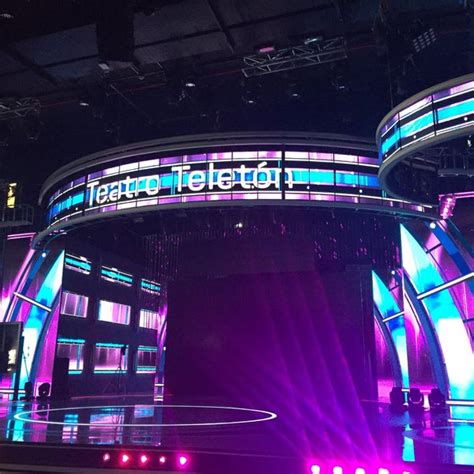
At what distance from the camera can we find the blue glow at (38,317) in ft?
63.2

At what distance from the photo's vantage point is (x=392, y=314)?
18.8 metres

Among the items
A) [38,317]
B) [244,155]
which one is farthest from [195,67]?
[38,317]

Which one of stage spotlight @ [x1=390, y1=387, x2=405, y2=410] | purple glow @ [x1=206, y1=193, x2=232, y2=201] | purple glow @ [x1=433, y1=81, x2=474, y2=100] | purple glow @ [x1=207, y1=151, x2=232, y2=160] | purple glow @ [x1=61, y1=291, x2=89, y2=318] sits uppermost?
purple glow @ [x1=207, y1=151, x2=232, y2=160]

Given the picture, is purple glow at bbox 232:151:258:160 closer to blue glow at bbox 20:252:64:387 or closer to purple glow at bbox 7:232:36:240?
blue glow at bbox 20:252:64:387

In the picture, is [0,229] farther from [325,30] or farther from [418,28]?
[418,28]

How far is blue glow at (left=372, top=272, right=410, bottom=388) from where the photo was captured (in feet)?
59.2

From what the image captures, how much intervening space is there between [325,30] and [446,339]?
862cm

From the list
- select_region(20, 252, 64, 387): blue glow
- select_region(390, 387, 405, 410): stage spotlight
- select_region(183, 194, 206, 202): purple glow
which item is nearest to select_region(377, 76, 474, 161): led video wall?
select_region(183, 194, 206, 202): purple glow

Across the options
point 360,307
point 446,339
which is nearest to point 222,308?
point 360,307

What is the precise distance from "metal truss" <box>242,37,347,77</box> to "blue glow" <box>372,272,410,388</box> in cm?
789

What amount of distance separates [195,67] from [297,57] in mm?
2650

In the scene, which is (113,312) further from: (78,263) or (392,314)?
(392,314)

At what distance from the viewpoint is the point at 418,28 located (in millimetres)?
11125

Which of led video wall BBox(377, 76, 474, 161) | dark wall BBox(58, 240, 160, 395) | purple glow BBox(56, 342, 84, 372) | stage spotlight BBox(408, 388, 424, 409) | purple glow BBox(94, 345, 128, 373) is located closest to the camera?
led video wall BBox(377, 76, 474, 161)
